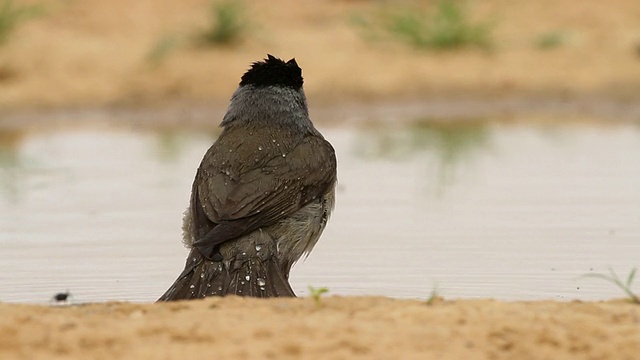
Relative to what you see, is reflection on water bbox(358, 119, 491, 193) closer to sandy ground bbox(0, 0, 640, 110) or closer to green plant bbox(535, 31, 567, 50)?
sandy ground bbox(0, 0, 640, 110)

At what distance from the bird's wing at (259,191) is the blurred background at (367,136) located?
0.61m

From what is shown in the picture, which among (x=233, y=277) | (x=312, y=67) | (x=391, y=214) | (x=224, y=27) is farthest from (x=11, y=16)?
(x=233, y=277)

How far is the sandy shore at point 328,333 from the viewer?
15.6 feet

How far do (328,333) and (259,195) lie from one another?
2141 millimetres

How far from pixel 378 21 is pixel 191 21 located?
9.26 ft

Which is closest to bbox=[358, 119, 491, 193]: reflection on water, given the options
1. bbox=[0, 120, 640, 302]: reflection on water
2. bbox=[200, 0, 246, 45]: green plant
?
bbox=[0, 120, 640, 302]: reflection on water

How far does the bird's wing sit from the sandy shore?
1269 mm

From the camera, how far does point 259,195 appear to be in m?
6.96

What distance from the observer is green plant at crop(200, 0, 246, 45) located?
18.9m

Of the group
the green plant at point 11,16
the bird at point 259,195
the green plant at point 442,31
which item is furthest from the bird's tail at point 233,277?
the green plant at point 442,31

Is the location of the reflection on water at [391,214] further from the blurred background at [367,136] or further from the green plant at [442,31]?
the green plant at [442,31]

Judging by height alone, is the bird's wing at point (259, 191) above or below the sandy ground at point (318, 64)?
below

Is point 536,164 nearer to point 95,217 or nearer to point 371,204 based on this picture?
point 371,204

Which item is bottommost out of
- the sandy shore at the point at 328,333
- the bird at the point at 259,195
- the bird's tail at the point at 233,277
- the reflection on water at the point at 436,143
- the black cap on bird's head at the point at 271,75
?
the sandy shore at the point at 328,333
